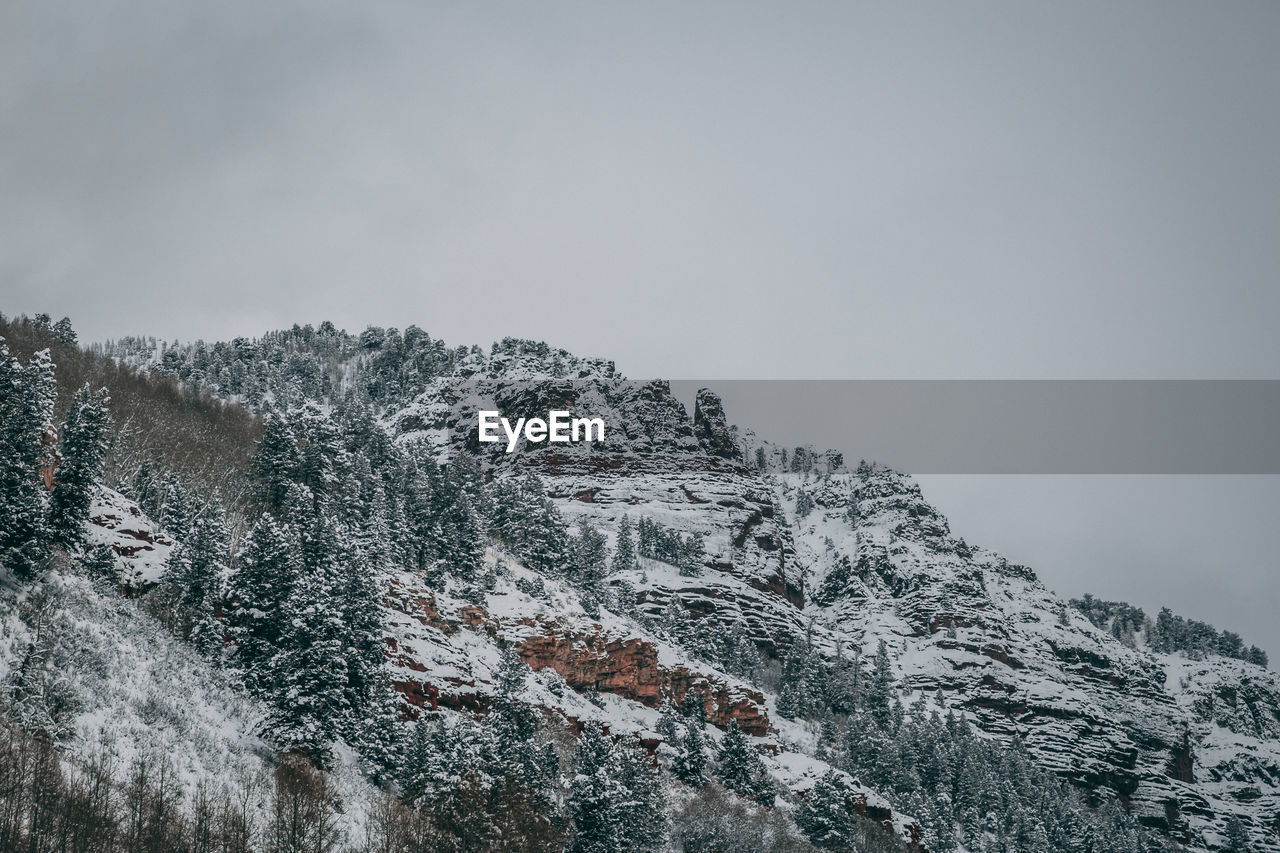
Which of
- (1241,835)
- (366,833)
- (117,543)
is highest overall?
(117,543)

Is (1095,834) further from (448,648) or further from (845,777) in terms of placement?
(448,648)

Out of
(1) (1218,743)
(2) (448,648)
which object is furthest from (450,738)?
(1) (1218,743)

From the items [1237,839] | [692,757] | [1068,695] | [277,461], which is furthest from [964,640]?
[277,461]

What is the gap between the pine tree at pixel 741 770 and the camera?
81.9 m

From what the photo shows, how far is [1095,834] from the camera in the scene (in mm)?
108375

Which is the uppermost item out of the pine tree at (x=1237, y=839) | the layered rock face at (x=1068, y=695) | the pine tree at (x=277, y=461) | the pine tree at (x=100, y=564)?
the pine tree at (x=277, y=461)

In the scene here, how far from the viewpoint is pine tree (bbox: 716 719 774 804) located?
81.9 meters

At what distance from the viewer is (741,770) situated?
8275 cm

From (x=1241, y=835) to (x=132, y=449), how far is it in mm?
178821

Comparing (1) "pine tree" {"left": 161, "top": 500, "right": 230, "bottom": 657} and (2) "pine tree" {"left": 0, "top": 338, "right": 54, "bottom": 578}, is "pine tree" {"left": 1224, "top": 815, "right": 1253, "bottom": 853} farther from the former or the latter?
(2) "pine tree" {"left": 0, "top": 338, "right": 54, "bottom": 578}

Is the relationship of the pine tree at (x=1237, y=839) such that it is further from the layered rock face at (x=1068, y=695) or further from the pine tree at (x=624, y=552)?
the pine tree at (x=624, y=552)

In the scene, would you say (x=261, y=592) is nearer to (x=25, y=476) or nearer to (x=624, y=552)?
(x=25, y=476)

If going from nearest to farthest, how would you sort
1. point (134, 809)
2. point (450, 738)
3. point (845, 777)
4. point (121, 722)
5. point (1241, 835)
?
point (134, 809), point (121, 722), point (450, 738), point (845, 777), point (1241, 835)

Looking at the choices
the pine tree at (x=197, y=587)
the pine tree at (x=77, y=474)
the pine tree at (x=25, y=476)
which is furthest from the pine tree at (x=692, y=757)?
the pine tree at (x=25, y=476)
